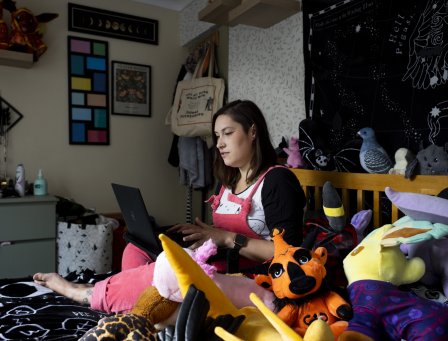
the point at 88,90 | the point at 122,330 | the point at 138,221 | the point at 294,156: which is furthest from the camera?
the point at 88,90

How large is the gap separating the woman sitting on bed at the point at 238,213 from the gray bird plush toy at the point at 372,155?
33 cm

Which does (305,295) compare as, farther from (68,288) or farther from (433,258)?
(68,288)

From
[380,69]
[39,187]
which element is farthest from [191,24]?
[380,69]

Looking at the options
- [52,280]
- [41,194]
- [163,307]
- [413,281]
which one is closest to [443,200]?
[413,281]

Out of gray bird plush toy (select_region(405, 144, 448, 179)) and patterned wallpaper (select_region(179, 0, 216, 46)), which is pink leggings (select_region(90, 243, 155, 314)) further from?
patterned wallpaper (select_region(179, 0, 216, 46))

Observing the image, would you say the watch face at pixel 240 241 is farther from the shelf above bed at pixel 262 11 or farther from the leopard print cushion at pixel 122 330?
the shelf above bed at pixel 262 11

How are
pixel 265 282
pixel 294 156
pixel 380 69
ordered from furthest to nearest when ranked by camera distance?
pixel 294 156 → pixel 380 69 → pixel 265 282

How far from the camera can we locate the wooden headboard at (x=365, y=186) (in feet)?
4.12

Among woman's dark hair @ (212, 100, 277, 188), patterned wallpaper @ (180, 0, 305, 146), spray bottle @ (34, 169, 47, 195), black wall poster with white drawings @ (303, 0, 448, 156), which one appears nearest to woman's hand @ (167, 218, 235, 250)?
woman's dark hair @ (212, 100, 277, 188)

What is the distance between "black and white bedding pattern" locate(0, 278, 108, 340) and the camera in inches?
38.2

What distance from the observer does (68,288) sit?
1258mm

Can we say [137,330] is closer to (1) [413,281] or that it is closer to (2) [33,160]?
(1) [413,281]

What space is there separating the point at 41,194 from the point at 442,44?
2.35 metres

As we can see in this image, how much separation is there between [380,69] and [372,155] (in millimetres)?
391
